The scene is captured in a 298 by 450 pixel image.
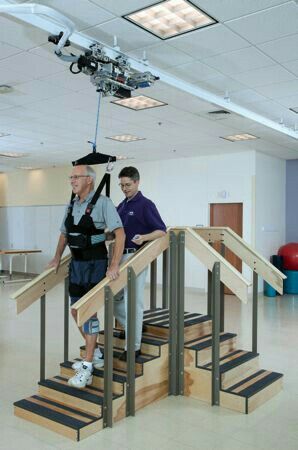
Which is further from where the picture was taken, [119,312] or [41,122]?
[41,122]

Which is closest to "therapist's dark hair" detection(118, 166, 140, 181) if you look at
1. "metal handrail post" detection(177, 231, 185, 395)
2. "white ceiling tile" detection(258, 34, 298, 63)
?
"metal handrail post" detection(177, 231, 185, 395)

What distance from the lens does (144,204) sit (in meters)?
3.79

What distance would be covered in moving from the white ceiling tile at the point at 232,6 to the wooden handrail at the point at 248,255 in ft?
6.46

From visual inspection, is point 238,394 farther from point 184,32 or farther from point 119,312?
point 184,32

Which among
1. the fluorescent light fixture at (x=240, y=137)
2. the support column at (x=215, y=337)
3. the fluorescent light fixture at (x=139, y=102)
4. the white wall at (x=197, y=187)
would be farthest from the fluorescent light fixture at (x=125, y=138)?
the support column at (x=215, y=337)

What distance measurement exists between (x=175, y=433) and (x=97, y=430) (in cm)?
54

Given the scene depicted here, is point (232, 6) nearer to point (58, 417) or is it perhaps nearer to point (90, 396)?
point (90, 396)

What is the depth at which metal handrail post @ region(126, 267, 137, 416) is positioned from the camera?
342cm

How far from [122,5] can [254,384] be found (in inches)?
124

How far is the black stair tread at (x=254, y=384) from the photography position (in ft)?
11.8

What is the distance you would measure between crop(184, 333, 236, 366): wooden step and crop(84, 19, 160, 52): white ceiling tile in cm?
269

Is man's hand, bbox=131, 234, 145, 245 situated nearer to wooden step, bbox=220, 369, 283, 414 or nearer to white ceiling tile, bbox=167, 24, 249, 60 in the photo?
wooden step, bbox=220, 369, 283, 414

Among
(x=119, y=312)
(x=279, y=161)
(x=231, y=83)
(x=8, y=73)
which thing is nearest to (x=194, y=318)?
(x=119, y=312)

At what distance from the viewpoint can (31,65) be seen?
4609 millimetres
